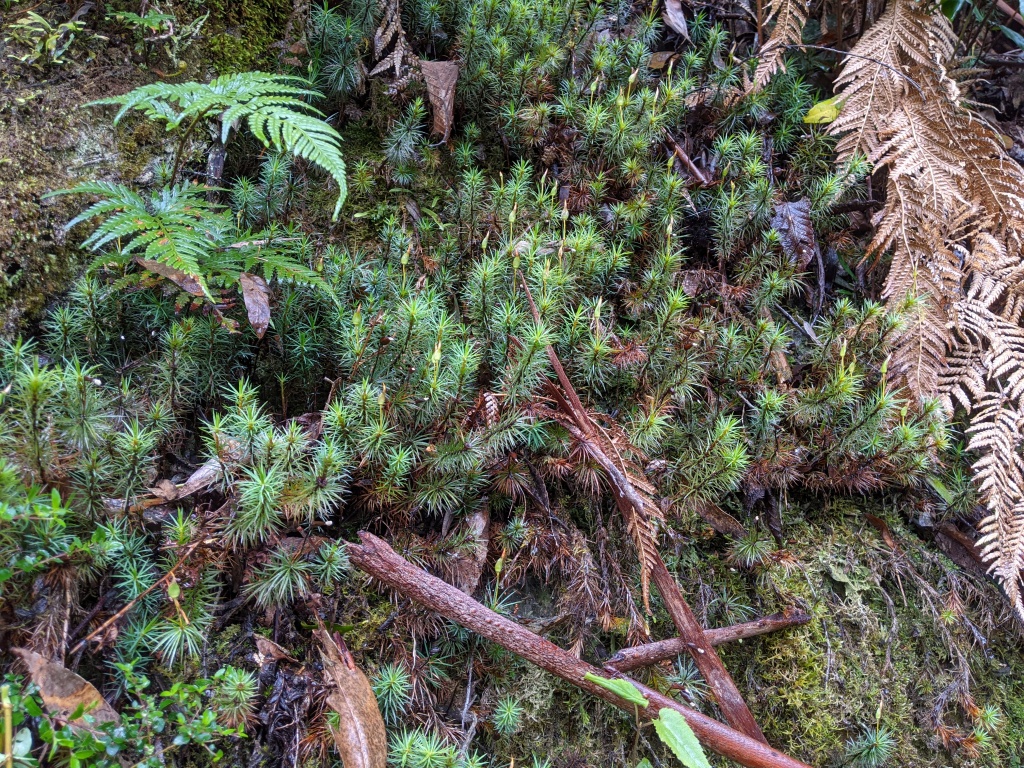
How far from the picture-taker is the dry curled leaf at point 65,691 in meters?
1.57

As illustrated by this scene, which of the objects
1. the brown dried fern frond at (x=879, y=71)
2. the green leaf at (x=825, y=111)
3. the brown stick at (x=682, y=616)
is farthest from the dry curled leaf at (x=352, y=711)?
the green leaf at (x=825, y=111)

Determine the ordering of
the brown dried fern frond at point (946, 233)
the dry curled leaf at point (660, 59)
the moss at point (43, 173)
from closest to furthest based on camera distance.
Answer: the moss at point (43, 173) → the brown dried fern frond at point (946, 233) → the dry curled leaf at point (660, 59)

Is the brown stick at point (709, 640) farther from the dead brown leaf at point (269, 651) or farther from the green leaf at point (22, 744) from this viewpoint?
the green leaf at point (22, 744)

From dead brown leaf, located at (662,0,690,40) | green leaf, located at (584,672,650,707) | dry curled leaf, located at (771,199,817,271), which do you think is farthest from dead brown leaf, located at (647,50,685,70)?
green leaf, located at (584,672,650,707)

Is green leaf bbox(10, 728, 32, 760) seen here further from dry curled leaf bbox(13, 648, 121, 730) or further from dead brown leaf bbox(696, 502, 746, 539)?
dead brown leaf bbox(696, 502, 746, 539)

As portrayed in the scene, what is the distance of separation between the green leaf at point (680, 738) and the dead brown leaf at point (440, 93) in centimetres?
259

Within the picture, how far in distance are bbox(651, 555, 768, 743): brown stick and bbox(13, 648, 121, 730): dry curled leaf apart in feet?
5.30

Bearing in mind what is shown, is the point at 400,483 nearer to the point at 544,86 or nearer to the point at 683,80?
the point at 544,86

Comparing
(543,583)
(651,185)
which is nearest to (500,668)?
(543,583)

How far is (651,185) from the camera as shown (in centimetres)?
304

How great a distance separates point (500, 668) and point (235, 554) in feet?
2.94

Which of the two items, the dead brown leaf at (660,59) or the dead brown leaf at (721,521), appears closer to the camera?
the dead brown leaf at (721,521)

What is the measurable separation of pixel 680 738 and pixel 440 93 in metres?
2.82

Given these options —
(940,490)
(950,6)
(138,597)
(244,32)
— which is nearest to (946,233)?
(950,6)
